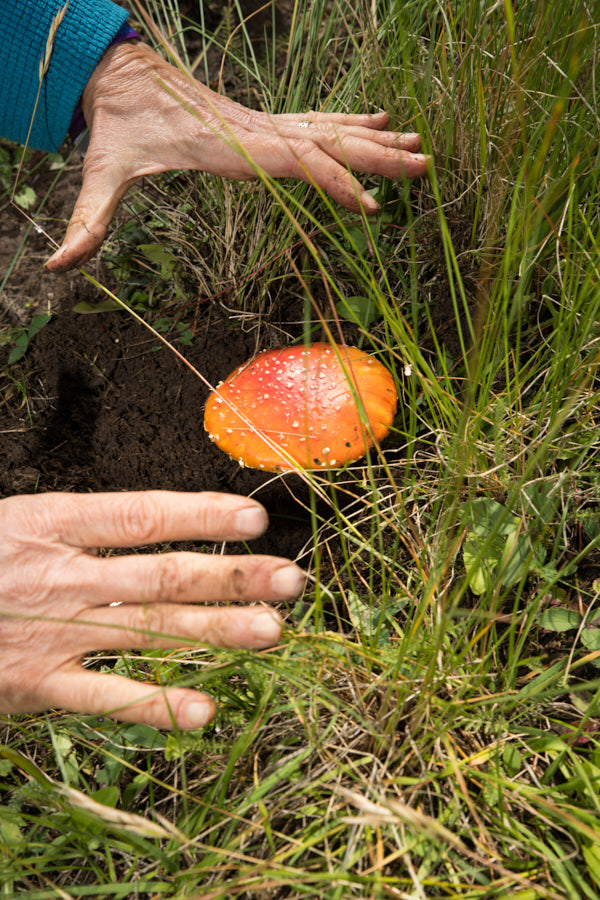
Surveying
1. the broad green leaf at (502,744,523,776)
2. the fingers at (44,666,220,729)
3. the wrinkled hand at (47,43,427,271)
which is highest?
the wrinkled hand at (47,43,427,271)

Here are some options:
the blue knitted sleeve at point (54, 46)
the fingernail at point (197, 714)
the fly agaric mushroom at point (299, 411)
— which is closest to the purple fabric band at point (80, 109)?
the blue knitted sleeve at point (54, 46)

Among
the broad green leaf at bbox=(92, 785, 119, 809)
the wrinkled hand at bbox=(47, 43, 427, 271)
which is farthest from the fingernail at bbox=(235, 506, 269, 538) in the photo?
the wrinkled hand at bbox=(47, 43, 427, 271)

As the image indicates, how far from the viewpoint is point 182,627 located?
0.95 metres

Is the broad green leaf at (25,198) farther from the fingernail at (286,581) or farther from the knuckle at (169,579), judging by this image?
the fingernail at (286,581)

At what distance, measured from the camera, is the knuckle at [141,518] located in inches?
40.1

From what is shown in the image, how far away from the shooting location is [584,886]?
86 cm

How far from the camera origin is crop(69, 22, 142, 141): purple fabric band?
5.48 ft

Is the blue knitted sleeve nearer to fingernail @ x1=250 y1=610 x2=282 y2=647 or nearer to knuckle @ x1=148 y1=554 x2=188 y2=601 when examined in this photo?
knuckle @ x1=148 y1=554 x2=188 y2=601

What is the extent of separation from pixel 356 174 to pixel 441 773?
1.55 meters

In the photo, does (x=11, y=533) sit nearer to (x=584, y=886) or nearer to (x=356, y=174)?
(x=584, y=886)

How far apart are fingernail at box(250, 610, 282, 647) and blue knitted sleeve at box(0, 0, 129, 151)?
1536 millimetres

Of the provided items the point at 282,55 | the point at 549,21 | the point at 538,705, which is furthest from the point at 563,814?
the point at 282,55

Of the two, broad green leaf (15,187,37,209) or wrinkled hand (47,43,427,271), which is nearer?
wrinkled hand (47,43,427,271)

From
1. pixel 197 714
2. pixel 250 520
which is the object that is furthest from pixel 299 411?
pixel 197 714
